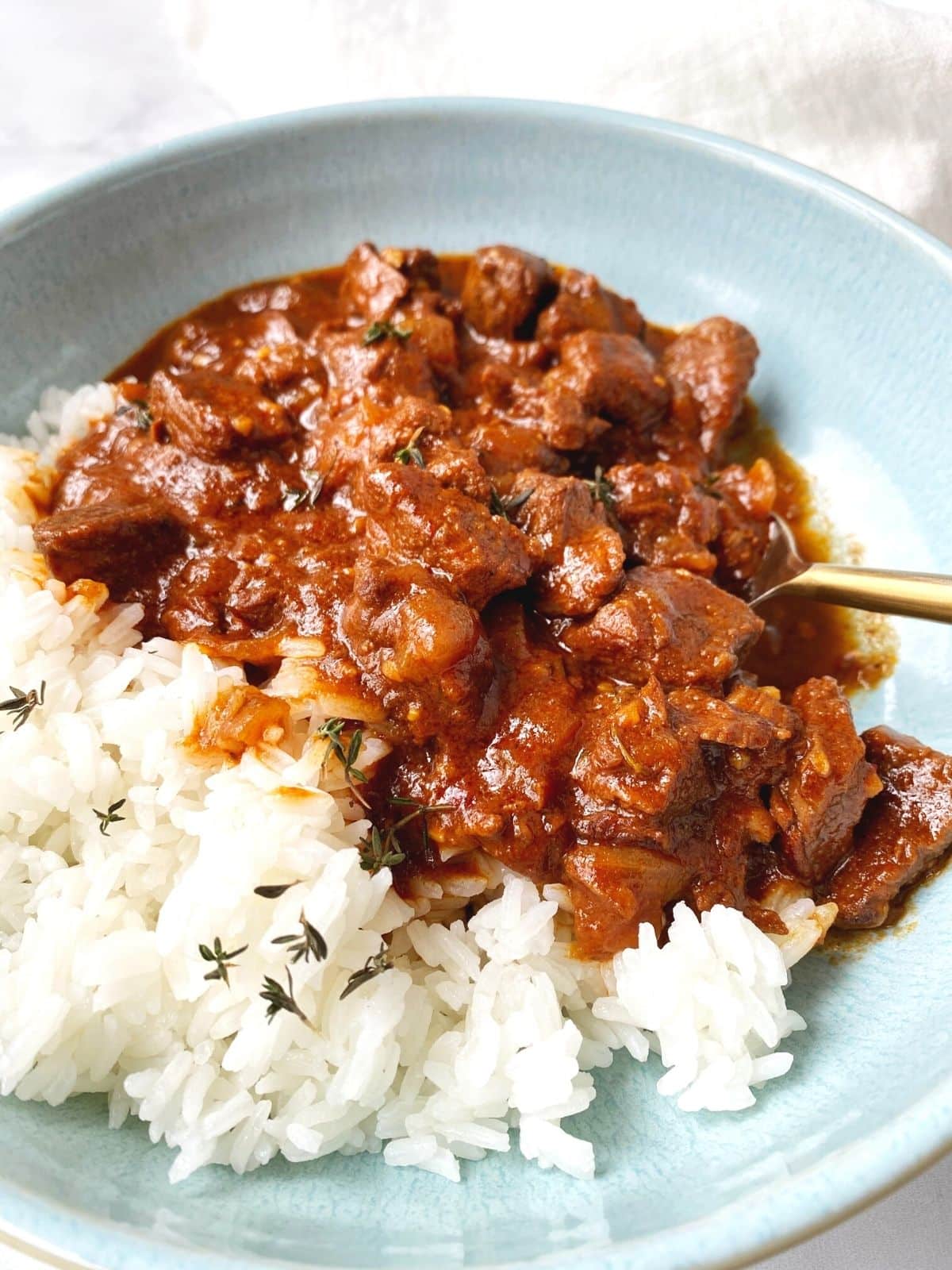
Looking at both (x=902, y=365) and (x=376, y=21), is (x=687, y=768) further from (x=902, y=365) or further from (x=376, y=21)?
(x=376, y=21)

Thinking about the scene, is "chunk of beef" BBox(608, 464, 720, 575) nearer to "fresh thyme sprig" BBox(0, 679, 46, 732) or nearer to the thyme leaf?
the thyme leaf

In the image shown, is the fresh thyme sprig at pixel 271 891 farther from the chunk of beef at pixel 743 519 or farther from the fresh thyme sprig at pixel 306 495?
the chunk of beef at pixel 743 519

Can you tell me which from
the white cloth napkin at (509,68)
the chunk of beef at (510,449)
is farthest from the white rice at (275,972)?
the white cloth napkin at (509,68)

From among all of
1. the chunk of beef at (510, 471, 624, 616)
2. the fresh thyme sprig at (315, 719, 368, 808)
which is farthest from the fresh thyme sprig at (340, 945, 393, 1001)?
the chunk of beef at (510, 471, 624, 616)

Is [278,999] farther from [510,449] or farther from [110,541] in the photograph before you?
[510,449]

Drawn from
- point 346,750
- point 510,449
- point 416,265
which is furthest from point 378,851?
point 416,265

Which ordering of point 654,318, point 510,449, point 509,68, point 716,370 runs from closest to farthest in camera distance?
point 510,449
point 716,370
point 654,318
point 509,68
